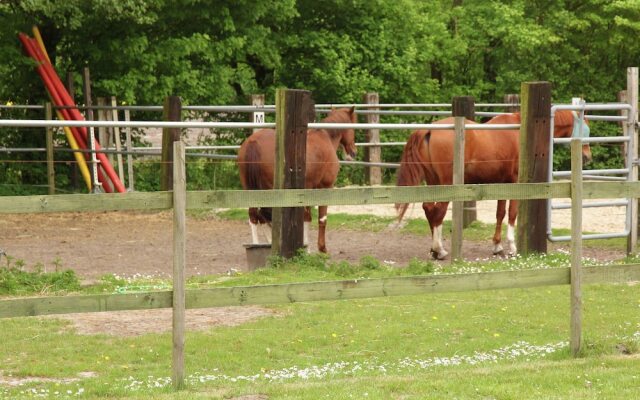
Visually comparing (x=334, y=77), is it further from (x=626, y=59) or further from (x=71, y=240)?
(x=71, y=240)

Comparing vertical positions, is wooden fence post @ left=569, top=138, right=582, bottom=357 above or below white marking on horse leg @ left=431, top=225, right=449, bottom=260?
above

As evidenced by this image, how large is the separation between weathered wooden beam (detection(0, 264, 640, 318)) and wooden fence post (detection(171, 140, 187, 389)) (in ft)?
0.25

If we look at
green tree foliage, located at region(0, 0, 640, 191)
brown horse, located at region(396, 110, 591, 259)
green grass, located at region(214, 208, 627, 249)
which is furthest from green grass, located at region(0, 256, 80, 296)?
green tree foliage, located at region(0, 0, 640, 191)

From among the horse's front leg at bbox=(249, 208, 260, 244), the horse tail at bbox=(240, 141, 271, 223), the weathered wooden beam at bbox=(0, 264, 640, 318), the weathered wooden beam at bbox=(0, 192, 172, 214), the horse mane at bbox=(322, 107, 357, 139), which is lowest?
the horse's front leg at bbox=(249, 208, 260, 244)

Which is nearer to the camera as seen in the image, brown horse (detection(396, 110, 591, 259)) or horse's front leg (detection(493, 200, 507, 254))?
brown horse (detection(396, 110, 591, 259))

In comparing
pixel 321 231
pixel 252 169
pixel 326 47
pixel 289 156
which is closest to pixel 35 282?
pixel 289 156

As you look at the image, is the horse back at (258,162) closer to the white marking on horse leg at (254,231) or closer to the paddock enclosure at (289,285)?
the white marking on horse leg at (254,231)

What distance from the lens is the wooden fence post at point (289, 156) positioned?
11.3 meters

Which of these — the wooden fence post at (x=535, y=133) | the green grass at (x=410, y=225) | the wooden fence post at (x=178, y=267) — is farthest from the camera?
the green grass at (x=410, y=225)

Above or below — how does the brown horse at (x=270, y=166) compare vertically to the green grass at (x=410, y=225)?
above

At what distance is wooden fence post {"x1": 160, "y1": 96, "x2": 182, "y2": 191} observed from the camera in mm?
16109

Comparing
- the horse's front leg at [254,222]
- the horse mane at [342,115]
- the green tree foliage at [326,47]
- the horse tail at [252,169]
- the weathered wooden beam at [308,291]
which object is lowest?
the horse's front leg at [254,222]

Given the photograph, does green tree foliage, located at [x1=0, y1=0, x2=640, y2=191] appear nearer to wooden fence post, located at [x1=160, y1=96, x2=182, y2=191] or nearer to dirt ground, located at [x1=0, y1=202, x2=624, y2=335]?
wooden fence post, located at [x1=160, y1=96, x2=182, y2=191]

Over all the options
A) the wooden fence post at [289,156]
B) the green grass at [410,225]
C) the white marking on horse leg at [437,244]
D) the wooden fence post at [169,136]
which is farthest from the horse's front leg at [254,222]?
the wooden fence post at [169,136]
